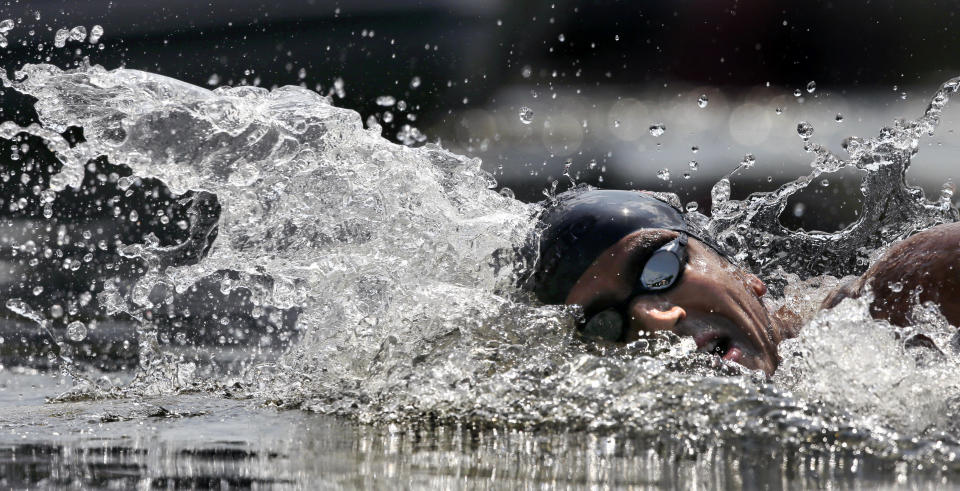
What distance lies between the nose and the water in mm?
47

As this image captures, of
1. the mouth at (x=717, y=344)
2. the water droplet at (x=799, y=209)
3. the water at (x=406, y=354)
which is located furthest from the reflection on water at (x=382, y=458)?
the water droplet at (x=799, y=209)

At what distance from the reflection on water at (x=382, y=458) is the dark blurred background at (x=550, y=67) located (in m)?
6.42

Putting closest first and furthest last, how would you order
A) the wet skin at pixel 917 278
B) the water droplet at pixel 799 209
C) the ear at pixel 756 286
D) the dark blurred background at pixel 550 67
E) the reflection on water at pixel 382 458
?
the reflection on water at pixel 382 458
the wet skin at pixel 917 278
the ear at pixel 756 286
the water droplet at pixel 799 209
the dark blurred background at pixel 550 67

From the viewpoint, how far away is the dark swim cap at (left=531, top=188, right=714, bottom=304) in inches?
153

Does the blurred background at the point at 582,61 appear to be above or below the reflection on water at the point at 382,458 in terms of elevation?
above

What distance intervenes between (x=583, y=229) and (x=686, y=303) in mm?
387

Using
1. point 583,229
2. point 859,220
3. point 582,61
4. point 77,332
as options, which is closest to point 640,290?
point 583,229

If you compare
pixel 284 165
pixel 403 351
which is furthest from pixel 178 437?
pixel 284 165

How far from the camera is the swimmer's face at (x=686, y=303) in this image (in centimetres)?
380

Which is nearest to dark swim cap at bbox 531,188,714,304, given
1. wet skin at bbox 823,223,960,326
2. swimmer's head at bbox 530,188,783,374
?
swimmer's head at bbox 530,188,783,374

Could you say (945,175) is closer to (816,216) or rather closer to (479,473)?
(816,216)

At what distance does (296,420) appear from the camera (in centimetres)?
348

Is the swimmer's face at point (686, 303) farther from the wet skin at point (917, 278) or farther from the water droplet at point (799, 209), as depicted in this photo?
the water droplet at point (799, 209)

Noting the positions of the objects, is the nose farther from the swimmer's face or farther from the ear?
the ear
